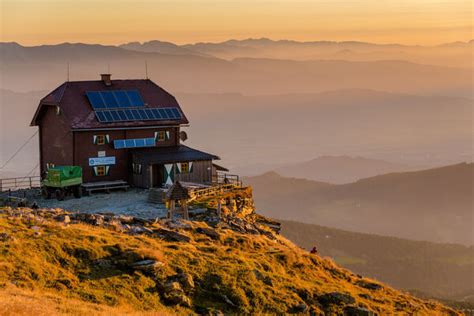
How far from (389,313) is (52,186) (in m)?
35.5

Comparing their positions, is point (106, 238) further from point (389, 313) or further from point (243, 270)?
point (389, 313)

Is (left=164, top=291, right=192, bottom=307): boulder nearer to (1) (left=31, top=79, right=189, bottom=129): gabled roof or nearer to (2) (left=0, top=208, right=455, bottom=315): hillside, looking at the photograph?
(2) (left=0, top=208, right=455, bottom=315): hillside

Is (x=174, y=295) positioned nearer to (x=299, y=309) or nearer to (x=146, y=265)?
(x=146, y=265)

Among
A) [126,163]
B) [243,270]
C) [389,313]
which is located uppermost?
[126,163]

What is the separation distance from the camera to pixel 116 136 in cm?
6956

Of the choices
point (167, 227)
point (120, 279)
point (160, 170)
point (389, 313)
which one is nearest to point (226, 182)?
point (160, 170)

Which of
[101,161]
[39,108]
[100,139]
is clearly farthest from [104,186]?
[39,108]

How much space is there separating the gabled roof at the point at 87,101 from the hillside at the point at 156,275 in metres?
23.1

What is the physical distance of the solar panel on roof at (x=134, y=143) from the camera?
69.5 m

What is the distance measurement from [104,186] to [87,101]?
9.06 metres

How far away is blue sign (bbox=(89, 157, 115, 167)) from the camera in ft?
224

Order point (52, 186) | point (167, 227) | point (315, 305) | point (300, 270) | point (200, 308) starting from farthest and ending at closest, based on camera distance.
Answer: point (52, 186) < point (167, 227) < point (300, 270) < point (315, 305) < point (200, 308)

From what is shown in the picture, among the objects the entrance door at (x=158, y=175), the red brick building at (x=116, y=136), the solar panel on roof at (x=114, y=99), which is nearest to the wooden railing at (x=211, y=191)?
the red brick building at (x=116, y=136)

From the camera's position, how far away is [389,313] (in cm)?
4044
